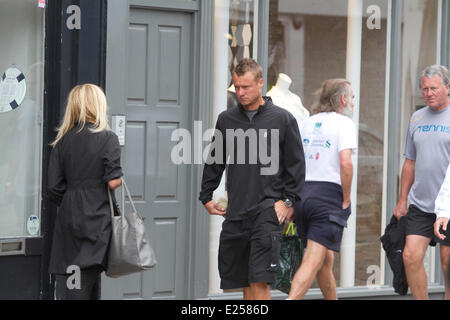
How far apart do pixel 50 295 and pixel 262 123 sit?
2554mm

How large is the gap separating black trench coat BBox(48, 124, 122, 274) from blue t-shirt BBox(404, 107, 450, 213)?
2.38 m

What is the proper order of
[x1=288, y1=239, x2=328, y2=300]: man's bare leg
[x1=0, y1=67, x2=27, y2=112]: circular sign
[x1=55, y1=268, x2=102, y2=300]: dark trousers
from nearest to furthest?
[x1=55, y1=268, x2=102, y2=300]: dark trousers → [x1=288, y1=239, x2=328, y2=300]: man's bare leg → [x1=0, y1=67, x2=27, y2=112]: circular sign

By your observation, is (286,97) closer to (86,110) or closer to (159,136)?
(159,136)

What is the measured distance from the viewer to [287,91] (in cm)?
820

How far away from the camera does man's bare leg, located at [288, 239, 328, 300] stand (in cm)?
632

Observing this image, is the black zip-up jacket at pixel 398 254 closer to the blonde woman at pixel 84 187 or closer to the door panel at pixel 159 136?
the door panel at pixel 159 136

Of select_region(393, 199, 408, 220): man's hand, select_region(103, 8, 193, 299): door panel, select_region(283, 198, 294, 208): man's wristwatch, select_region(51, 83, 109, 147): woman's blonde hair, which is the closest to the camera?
select_region(51, 83, 109, 147): woman's blonde hair

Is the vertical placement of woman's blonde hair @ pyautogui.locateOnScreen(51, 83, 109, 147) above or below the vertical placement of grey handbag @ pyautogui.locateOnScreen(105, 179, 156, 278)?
above

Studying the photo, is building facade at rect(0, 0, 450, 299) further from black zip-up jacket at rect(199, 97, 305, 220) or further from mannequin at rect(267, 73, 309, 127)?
black zip-up jacket at rect(199, 97, 305, 220)

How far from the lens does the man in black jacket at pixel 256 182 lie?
234 inches

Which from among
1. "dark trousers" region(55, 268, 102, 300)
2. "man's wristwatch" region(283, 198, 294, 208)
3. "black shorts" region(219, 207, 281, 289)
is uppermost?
"man's wristwatch" region(283, 198, 294, 208)

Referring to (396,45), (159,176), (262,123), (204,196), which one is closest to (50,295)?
(159,176)

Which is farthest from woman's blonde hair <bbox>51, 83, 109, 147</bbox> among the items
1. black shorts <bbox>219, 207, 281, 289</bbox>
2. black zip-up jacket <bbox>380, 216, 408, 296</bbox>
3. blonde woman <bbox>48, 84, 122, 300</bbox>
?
black zip-up jacket <bbox>380, 216, 408, 296</bbox>

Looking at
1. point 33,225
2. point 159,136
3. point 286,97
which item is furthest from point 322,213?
point 33,225
